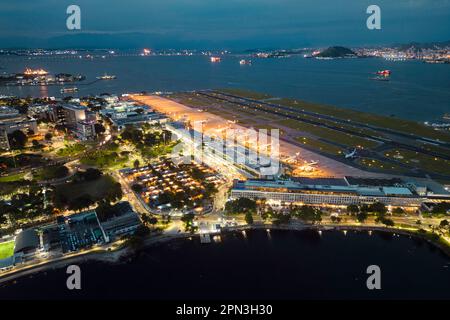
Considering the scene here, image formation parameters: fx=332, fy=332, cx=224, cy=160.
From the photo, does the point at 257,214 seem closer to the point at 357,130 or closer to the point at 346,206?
the point at 346,206

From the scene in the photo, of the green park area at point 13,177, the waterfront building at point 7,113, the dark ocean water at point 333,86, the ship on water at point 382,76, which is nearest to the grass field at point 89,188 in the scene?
the green park area at point 13,177

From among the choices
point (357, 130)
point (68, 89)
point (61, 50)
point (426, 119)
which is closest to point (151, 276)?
point (357, 130)

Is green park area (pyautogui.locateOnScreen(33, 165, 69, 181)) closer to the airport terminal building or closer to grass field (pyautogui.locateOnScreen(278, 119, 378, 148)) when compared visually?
the airport terminal building

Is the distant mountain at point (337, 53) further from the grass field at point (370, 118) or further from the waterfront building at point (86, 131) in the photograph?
the waterfront building at point (86, 131)

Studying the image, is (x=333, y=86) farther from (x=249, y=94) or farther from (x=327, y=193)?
(x=327, y=193)

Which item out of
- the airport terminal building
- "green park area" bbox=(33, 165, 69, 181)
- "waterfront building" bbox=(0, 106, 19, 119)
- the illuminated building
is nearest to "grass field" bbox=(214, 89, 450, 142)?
the airport terminal building

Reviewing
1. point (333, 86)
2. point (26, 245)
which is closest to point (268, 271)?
point (26, 245)
